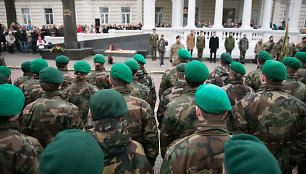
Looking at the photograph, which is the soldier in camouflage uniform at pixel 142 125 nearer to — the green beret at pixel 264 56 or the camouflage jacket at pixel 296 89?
the camouflage jacket at pixel 296 89

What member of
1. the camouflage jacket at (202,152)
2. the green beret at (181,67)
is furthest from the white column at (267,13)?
the camouflage jacket at (202,152)

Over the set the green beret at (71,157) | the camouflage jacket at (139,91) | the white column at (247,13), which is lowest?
the camouflage jacket at (139,91)

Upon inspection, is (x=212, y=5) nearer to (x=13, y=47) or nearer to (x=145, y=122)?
(x=13, y=47)

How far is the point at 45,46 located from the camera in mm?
17688

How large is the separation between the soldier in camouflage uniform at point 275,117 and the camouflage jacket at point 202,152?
1.19 meters

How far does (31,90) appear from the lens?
4250 mm

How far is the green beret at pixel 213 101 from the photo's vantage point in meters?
1.91

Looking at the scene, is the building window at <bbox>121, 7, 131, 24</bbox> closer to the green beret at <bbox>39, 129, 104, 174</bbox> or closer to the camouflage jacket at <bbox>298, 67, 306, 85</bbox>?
the camouflage jacket at <bbox>298, 67, 306, 85</bbox>

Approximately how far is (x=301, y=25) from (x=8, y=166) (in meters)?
33.7

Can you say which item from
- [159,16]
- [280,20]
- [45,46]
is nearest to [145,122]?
[45,46]

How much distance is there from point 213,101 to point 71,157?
1251 mm

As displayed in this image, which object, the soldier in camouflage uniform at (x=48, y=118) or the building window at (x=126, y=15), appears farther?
the building window at (x=126, y=15)

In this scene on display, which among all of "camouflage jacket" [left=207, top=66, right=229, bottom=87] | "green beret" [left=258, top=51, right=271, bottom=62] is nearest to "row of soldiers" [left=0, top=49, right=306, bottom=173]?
"camouflage jacket" [left=207, top=66, right=229, bottom=87]

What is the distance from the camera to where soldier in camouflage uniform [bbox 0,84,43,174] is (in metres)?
1.95
